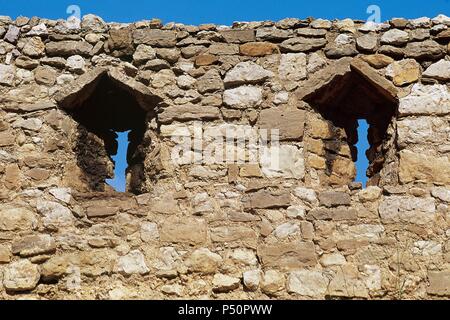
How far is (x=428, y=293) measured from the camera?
464 centimetres

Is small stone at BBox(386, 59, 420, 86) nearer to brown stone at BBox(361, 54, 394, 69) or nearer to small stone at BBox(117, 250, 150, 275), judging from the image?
brown stone at BBox(361, 54, 394, 69)

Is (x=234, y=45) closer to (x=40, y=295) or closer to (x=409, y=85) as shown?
(x=409, y=85)

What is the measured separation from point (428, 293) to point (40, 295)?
8.61 feet

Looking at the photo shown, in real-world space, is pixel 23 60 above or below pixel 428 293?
above

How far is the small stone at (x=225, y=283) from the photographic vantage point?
4777 millimetres

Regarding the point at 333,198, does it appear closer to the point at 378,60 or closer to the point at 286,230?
the point at 286,230

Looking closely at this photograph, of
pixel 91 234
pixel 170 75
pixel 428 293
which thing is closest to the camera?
pixel 428 293

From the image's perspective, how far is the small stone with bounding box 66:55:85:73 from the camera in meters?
5.35

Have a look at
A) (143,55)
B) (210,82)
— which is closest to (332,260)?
(210,82)

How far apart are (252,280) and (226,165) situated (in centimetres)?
86

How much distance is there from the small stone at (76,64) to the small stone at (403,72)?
2299 mm

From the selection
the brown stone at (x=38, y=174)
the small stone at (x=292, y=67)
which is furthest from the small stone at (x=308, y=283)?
the brown stone at (x=38, y=174)
